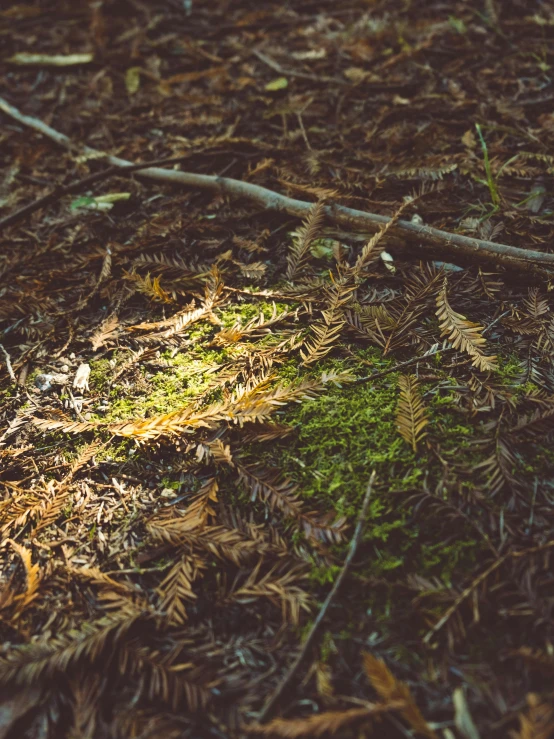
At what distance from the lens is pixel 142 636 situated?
56.7 inches

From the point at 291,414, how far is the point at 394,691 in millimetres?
914

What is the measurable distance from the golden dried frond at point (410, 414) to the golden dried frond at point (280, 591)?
22.0 inches

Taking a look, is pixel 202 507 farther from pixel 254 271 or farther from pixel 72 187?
pixel 72 187

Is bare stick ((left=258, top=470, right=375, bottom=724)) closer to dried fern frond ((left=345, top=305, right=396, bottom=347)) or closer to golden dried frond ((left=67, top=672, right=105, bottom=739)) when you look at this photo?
golden dried frond ((left=67, top=672, right=105, bottom=739))

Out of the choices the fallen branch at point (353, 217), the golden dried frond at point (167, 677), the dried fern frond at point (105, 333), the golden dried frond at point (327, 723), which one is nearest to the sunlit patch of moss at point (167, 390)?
the dried fern frond at point (105, 333)

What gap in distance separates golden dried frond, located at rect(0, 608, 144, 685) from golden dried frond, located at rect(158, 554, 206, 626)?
0.30 feet

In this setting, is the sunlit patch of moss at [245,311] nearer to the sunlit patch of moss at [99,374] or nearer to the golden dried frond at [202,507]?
the sunlit patch of moss at [99,374]

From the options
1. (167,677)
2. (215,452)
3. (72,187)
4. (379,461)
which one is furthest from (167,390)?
(72,187)

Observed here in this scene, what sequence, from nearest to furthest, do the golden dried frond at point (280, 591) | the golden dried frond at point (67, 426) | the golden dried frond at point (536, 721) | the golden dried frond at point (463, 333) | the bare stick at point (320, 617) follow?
Answer: 1. the golden dried frond at point (536, 721)
2. the bare stick at point (320, 617)
3. the golden dried frond at point (280, 591)
4. the golden dried frond at point (463, 333)
5. the golden dried frond at point (67, 426)

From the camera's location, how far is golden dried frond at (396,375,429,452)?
171 centimetres

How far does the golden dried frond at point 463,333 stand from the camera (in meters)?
1.82

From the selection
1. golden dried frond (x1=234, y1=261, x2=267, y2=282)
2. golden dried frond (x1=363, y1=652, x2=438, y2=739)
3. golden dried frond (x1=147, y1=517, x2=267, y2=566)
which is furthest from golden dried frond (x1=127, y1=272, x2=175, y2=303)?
golden dried frond (x1=363, y1=652, x2=438, y2=739)

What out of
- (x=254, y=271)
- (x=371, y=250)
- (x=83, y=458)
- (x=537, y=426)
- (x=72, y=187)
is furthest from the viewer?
(x=72, y=187)

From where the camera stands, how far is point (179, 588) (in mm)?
1489
